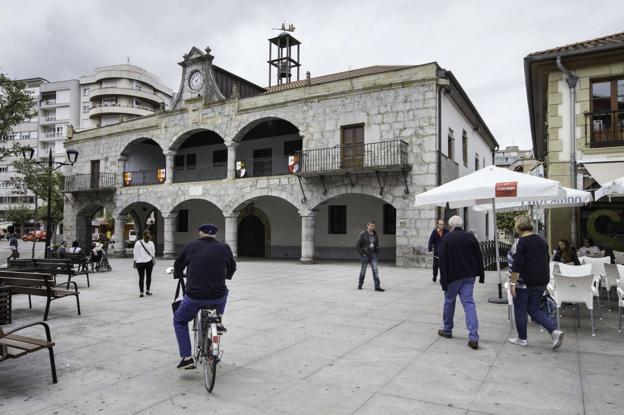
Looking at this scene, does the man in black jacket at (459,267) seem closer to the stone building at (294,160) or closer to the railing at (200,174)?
the stone building at (294,160)

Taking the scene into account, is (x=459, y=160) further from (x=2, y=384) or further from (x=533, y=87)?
(x=2, y=384)

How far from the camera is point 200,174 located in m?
25.7

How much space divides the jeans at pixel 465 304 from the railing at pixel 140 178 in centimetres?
2015

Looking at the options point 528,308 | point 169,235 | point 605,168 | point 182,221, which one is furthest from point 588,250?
point 182,221

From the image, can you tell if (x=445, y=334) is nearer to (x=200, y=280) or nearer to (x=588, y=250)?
(x=200, y=280)

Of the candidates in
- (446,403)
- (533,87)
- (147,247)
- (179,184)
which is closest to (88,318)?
(147,247)

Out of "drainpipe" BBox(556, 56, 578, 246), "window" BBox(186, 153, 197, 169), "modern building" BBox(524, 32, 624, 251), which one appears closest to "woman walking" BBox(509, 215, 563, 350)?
"modern building" BBox(524, 32, 624, 251)

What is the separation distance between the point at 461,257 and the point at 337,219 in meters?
16.0

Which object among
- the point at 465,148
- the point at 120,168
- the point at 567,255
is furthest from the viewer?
the point at 120,168

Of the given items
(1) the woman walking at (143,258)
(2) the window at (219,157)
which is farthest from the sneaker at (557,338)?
(2) the window at (219,157)

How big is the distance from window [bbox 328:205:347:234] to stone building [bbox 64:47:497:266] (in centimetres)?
5

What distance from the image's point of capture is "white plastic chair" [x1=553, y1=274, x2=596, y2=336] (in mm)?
6105

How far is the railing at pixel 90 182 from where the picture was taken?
26266 mm

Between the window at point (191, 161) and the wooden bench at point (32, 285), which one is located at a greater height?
the window at point (191, 161)
